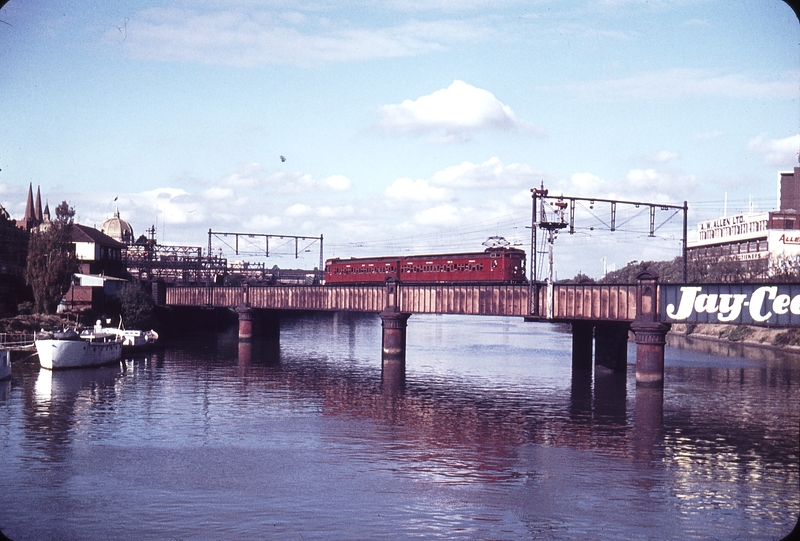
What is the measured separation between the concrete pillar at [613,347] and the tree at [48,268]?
56541 millimetres

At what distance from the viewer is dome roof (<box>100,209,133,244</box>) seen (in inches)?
7441

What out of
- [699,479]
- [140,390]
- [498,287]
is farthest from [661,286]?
[140,390]

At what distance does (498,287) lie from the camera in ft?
249

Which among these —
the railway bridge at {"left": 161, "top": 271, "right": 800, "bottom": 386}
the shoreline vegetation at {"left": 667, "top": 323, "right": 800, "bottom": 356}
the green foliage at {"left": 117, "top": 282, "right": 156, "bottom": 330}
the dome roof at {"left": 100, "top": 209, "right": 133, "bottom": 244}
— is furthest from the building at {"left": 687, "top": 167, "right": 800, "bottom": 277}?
the dome roof at {"left": 100, "top": 209, "right": 133, "bottom": 244}

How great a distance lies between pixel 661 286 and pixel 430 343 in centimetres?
5898

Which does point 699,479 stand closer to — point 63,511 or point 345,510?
point 345,510

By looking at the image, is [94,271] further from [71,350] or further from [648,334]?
[648,334]

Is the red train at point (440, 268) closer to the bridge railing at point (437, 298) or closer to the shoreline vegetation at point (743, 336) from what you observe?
the bridge railing at point (437, 298)

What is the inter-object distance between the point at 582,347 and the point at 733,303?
24.1 meters

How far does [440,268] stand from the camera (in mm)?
86375

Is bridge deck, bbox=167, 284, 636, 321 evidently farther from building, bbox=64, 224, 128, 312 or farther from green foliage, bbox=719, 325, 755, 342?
green foliage, bbox=719, 325, 755, 342

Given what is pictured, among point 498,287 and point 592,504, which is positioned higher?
point 498,287

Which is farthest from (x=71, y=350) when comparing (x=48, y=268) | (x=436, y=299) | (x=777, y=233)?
(x=777, y=233)

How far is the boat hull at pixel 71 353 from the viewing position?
68.8 meters
